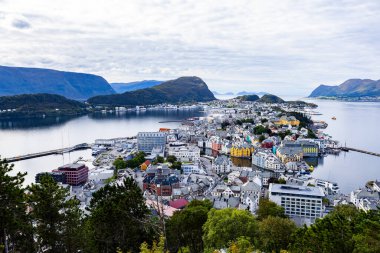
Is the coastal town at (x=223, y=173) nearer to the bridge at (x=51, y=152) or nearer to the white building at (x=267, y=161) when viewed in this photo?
the white building at (x=267, y=161)

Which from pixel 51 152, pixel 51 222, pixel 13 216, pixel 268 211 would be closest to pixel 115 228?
pixel 51 222

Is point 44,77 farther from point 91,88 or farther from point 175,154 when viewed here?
A: point 175,154

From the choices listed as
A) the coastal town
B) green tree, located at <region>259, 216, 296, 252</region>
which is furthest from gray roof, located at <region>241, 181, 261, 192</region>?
green tree, located at <region>259, 216, 296, 252</region>

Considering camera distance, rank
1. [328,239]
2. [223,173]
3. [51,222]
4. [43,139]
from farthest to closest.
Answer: [43,139], [223,173], [51,222], [328,239]

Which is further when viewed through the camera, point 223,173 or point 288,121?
point 288,121

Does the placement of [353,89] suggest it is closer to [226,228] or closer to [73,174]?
[73,174]

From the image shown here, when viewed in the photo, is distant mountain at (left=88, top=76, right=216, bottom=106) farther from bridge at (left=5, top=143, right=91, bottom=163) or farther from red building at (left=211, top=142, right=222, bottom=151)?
red building at (left=211, top=142, right=222, bottom=151)

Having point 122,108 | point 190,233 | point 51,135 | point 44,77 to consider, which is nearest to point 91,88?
point 44,77
